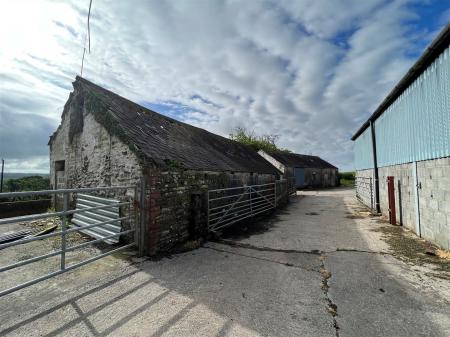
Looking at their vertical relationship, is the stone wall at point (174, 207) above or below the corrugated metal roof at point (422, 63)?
below

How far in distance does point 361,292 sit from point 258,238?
3317 millimetres

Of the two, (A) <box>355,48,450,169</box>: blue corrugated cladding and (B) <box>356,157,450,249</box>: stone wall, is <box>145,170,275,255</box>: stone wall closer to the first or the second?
(B) <box>356,157,450,249</box>: stone wall

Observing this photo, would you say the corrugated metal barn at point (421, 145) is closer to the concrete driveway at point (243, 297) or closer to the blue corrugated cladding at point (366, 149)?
the concrete driveway at point (243, 297)

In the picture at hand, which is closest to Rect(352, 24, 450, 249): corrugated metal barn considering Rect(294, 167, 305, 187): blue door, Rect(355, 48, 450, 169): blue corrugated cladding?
Rect(355, 48, 450, 169): blue corrugated cladding

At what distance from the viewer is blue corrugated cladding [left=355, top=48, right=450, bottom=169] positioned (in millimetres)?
4992

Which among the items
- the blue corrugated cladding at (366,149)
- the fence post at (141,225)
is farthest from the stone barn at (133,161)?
the blue corrugated cladding at (366,149)

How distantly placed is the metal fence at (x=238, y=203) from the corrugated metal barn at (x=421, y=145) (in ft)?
16.4

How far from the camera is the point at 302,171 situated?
3170 cm

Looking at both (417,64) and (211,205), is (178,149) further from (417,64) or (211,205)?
(417,64)

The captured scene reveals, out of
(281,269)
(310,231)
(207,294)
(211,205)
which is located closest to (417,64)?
(310,231)

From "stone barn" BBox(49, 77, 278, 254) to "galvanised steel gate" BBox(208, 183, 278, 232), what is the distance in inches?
17.8

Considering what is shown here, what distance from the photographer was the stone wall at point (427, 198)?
5129 millimetres

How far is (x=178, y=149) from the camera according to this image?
740 centimetres

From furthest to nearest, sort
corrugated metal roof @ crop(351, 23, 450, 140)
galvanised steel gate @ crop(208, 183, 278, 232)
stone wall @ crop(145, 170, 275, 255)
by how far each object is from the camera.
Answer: galvanised steel gate @ crop(208, 183, 278, 232), stone wall @ crop(145, 170, 275, 255), corrugated metal roof @ crop(351, 23, 450, 140)
